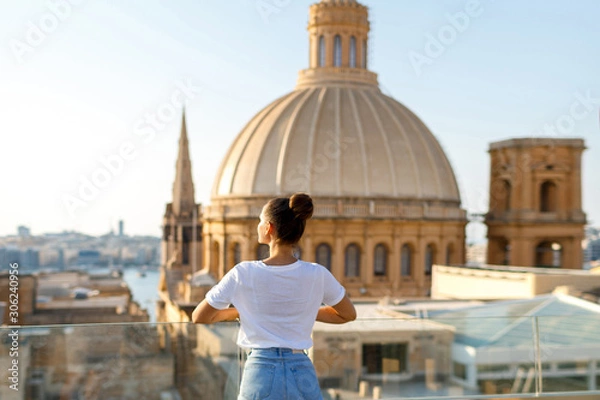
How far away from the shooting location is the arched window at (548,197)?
39625 millimetres

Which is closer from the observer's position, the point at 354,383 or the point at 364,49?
the point at 354,383

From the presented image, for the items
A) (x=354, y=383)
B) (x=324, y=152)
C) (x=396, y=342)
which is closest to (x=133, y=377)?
(x=354, y=383)

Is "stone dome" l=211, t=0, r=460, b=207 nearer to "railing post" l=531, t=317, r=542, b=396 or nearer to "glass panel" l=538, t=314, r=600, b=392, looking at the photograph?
"glass panel" l=538, t=314, r=600, b=392

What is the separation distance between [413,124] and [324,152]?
5.34 m

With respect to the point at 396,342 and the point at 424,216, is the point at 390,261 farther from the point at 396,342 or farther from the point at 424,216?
the point at 396,342

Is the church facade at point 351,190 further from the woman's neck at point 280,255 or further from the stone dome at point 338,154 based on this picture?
the woman's neck at point 280,255

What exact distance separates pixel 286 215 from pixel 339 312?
2.35 ft

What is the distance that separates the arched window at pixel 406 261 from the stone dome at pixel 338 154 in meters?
2.56

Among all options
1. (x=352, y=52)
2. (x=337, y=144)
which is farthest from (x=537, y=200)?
(x=352, y=52)

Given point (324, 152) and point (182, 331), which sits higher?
point (324, 152)

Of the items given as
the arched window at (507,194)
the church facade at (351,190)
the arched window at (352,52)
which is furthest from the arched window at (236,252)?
the arched window at (507,194)

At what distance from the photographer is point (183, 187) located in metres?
60.1

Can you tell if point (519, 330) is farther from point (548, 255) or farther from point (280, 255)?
point (548, 255)

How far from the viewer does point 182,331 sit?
278 inches
